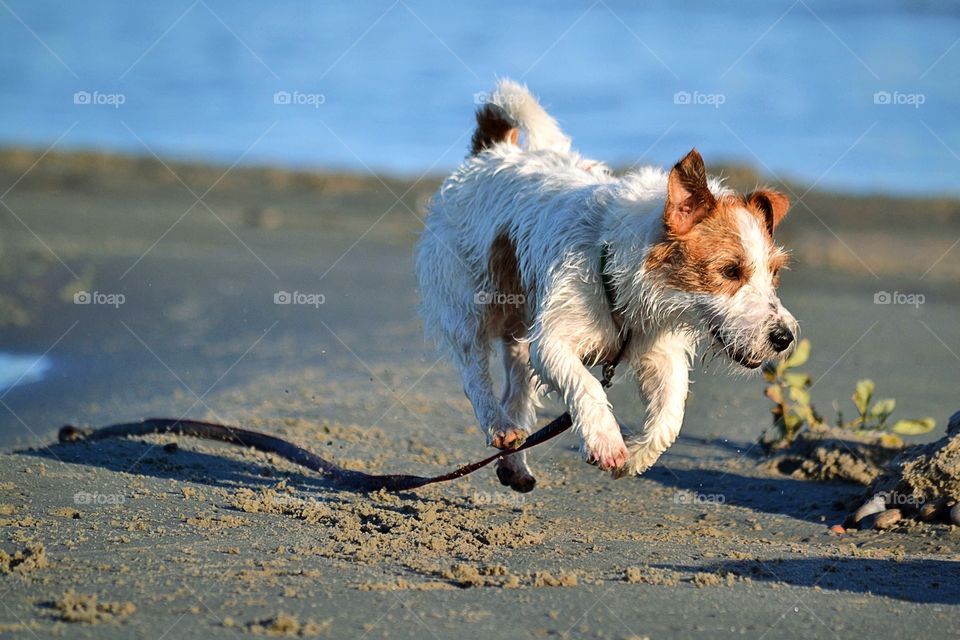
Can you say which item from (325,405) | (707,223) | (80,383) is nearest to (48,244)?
(80,383)

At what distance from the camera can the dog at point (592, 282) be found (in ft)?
16.7

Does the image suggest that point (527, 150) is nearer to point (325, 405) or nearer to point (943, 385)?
point (325, 405)

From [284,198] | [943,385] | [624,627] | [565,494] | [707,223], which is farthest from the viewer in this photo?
[284,198]

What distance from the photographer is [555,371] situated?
5.32 m

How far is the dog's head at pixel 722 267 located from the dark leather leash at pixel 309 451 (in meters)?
0.37

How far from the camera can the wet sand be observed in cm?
410

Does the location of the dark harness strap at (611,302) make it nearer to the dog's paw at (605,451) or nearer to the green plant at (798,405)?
the dog's paw at (605,451)

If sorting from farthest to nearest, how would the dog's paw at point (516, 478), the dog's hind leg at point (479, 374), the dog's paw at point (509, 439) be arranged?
the dog's paw at point (516, 478) < the dog's hind leg at point (479, 374) < the dog's paw at point (509, 439)

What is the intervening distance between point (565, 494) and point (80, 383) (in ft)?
14.4

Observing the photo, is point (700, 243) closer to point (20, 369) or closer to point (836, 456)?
point (836, 456)

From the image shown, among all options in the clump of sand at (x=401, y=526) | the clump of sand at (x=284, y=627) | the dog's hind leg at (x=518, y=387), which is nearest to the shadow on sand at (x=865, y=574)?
the clump of sand at (x=401, y=526)

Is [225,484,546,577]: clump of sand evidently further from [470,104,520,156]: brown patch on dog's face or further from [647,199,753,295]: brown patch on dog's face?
[470,104,520,156]: brown patch on dog's face

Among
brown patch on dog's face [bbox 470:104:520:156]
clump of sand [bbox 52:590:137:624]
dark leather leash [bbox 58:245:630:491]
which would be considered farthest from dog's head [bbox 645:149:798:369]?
clump of sand [bbox 52:590:137:624]

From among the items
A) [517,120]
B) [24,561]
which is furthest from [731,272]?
[24,561]
